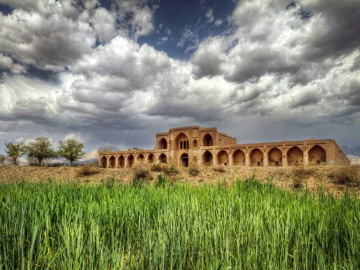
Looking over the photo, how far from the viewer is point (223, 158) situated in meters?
30.5

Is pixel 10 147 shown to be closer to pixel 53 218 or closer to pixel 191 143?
pixel 191 143

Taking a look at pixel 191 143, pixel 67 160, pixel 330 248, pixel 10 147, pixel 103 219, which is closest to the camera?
pixel 330 248

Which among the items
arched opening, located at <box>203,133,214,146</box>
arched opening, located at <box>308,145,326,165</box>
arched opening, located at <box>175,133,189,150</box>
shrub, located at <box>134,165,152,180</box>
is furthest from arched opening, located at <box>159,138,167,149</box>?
shrub, located at <box>134,165,152,180</box>

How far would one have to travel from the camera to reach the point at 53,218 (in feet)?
9.09

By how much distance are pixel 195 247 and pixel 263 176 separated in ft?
30.9

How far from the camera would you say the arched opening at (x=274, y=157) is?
2707 centimetres

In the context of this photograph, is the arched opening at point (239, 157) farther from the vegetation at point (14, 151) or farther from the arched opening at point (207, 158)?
the vegetation at point (14, 151)

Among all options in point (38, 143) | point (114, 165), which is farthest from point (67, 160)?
point (114, 165)

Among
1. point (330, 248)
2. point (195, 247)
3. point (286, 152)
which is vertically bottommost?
point (330, 248)

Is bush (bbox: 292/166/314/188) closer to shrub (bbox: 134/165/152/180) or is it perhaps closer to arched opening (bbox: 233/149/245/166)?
shrub (bbox: 134/165/152/180)

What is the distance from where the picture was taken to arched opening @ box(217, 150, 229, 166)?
98.2 feet

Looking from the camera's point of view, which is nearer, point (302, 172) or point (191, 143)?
point (302, 172)

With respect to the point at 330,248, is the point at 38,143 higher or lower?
higher

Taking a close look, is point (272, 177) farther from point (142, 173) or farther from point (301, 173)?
point (142, 173)
